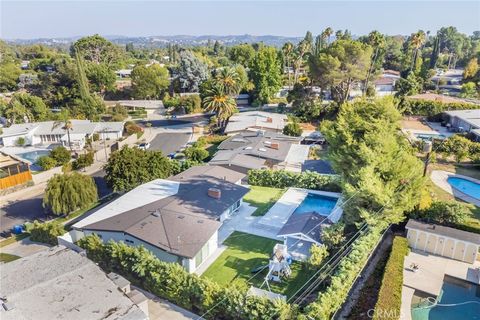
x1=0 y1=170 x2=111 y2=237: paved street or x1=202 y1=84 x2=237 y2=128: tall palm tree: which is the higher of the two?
x1=202 y1=84 x2=237 y2=128: tall palm tree

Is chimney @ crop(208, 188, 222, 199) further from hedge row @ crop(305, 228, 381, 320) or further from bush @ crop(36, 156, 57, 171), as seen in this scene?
bush @ crop(36, 156, 57, 171)

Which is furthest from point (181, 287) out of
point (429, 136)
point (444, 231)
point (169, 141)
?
point (429, 136)

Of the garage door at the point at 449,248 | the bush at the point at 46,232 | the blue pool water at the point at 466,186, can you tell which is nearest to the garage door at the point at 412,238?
the garage door at the point at 449,248

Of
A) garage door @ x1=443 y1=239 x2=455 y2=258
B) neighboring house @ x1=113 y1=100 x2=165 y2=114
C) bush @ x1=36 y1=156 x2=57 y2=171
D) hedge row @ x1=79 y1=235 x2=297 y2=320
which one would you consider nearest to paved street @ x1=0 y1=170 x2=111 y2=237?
bush @ x1=36 y1=156 x2=57 y2=171

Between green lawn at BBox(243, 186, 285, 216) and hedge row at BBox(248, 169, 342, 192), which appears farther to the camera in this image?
hedge row at BBox(248, 169, 342, 192)

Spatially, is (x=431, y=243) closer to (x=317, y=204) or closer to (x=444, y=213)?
(x=444, y=213)

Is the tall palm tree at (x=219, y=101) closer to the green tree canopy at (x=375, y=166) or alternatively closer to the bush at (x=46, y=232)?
the green tree canopy at (x=375, y=166)
